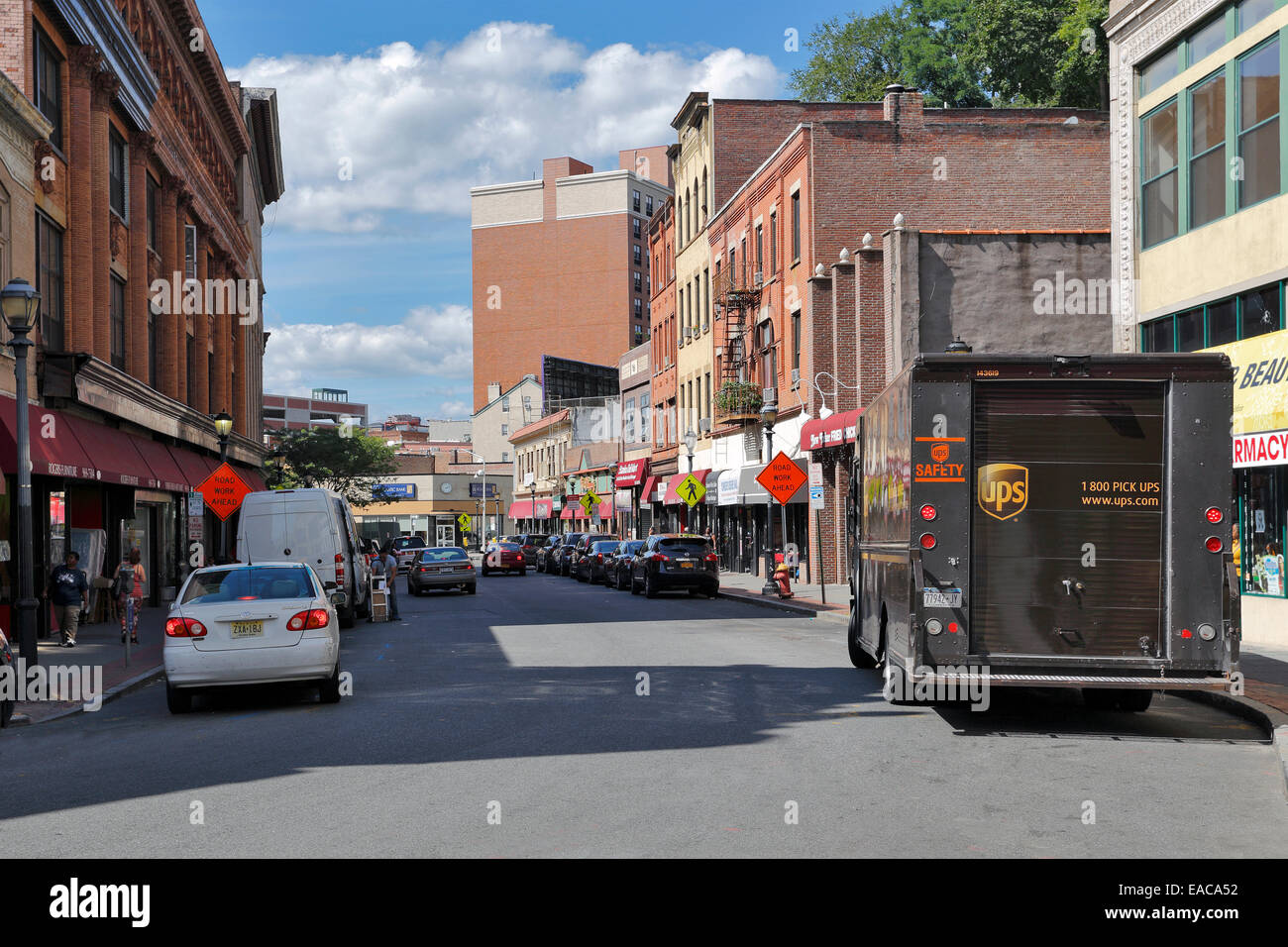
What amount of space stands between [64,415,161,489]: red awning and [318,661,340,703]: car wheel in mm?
Answer: 11596

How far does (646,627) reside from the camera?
23.6 meters

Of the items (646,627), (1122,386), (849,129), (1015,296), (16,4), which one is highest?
(849,129)

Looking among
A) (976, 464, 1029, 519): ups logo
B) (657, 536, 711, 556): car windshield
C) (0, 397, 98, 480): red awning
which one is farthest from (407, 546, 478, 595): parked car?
(976, 464, 1029, 519): ups logo

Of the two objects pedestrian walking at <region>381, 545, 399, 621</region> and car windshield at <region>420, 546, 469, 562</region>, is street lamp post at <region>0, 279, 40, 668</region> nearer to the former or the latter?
pedestrian walking at <region>381, 545, 399, 621</region>

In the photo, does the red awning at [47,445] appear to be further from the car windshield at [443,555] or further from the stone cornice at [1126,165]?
the stone cornice at [1126,165]

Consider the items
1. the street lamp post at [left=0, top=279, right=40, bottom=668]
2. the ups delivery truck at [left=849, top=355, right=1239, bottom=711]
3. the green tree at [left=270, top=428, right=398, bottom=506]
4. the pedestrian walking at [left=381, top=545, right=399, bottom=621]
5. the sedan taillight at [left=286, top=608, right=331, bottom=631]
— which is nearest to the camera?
the ups delivery truck at [left=849, top=355, right=1239, bottom=711]

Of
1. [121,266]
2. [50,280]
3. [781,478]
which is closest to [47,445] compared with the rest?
[50,280]

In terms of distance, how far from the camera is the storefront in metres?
16.9

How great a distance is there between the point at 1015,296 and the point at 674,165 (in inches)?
1077

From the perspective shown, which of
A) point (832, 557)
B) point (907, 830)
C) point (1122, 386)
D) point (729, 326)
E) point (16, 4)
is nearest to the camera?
point (907, 830)

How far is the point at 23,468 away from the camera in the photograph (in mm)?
15062

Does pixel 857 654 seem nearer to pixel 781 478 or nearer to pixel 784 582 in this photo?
pixel 781 478
